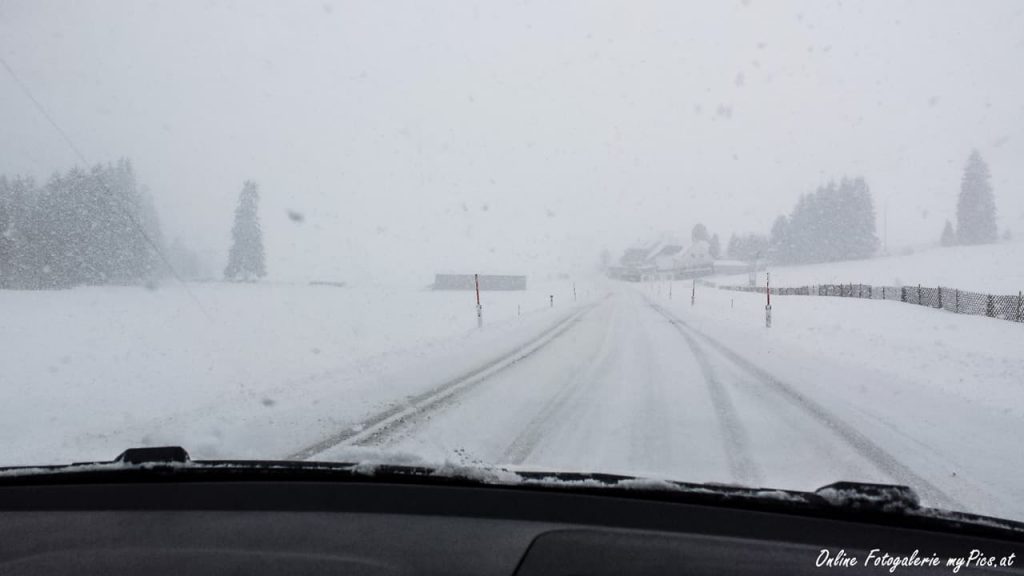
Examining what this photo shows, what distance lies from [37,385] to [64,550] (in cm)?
1208

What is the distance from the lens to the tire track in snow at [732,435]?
16.0ft

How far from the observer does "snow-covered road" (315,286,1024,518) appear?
4.91 metres

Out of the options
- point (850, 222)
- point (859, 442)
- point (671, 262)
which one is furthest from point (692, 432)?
point (671, 262)

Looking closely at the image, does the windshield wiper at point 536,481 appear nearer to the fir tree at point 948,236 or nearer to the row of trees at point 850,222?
the row of trees at point 850,222

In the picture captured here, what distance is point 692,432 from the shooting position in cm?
630

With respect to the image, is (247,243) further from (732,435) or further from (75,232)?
(732,435)

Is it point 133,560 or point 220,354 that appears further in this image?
point 220,354

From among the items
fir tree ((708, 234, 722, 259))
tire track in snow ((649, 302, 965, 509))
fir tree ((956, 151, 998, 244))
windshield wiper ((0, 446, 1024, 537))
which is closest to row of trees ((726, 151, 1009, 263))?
fir tree ((956, 151, 998, 244))

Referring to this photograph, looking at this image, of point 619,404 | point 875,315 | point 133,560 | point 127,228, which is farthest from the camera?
point 127,228

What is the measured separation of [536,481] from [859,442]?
15.3 ft

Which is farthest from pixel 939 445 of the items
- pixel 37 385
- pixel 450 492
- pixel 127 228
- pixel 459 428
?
pixel 127 228

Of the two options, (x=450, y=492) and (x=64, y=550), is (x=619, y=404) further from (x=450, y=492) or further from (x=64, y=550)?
(x=64, y=550)

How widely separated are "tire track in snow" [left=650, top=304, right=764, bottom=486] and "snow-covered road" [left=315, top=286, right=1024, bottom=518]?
13 millimetres

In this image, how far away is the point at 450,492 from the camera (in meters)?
2.70
